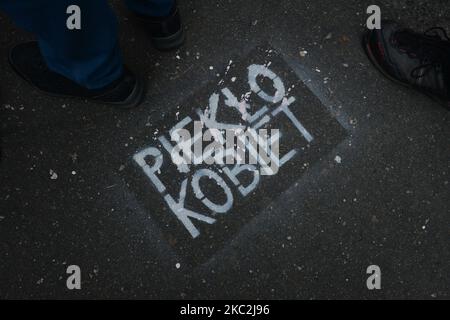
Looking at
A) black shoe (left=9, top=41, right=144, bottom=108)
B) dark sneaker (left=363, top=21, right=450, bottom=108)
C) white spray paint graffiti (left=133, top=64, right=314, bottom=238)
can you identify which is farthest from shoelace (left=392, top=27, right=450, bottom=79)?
black shoe (left=9, top=41, right=144, bottom=108)

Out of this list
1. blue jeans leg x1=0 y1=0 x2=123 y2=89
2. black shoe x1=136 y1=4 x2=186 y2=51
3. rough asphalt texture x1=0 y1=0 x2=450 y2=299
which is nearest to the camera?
blue jeans leg x1=0 y1=0 x2=123 y2=89

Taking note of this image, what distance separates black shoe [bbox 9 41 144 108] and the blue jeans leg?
0.13 meters

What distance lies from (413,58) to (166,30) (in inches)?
53.7

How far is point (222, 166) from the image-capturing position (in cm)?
238

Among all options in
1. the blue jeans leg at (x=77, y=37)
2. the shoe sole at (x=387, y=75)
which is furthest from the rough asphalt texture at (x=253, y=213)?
the blue jeans leg at (x=77, y=37)

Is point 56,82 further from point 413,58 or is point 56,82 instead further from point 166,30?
point 413,58

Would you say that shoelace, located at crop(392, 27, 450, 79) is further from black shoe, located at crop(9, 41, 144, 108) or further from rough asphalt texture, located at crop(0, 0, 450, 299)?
black shoe, located at crop(9, 41, 144, 108)

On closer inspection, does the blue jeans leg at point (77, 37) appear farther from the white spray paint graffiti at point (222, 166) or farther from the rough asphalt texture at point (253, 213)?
the white spray paint graffiti at point (222, 166)

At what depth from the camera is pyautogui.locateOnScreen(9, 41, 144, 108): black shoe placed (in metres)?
2.26

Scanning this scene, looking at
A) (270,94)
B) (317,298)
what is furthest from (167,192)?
(317,298)

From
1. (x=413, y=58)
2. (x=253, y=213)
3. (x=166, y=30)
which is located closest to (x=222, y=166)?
(x=253, y=213)

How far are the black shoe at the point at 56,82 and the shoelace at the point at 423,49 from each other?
4.82 ft

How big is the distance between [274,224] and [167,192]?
2.00ft

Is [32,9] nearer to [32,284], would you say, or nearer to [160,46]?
[160,46]
